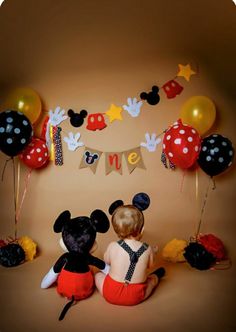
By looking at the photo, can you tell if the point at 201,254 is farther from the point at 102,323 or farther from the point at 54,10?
the point at 54,10

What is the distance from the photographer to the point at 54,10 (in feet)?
9.04

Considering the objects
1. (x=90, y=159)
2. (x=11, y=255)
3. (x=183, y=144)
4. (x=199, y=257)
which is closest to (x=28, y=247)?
(x=11, y=255)

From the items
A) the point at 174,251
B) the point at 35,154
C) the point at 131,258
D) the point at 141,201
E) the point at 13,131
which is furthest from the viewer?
the point at 141,201

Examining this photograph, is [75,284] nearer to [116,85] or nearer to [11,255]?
[11,255]

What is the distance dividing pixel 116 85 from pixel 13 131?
91cm

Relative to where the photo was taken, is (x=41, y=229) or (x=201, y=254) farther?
(x=41, y=229)

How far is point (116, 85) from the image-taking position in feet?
9.58

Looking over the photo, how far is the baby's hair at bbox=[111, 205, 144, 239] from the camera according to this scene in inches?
77.1

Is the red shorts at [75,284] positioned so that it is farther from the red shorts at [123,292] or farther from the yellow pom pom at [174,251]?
the yellow pom pom at [174,251]

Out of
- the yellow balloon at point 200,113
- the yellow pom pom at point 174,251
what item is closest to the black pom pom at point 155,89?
the yellow balloon at point 200,113

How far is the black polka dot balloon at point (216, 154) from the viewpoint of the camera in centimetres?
243

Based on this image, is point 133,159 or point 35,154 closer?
point 35,154

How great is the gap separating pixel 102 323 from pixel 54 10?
2120 millimetres

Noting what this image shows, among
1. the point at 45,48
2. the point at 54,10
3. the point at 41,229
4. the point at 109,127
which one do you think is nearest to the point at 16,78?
the point at 45,48
